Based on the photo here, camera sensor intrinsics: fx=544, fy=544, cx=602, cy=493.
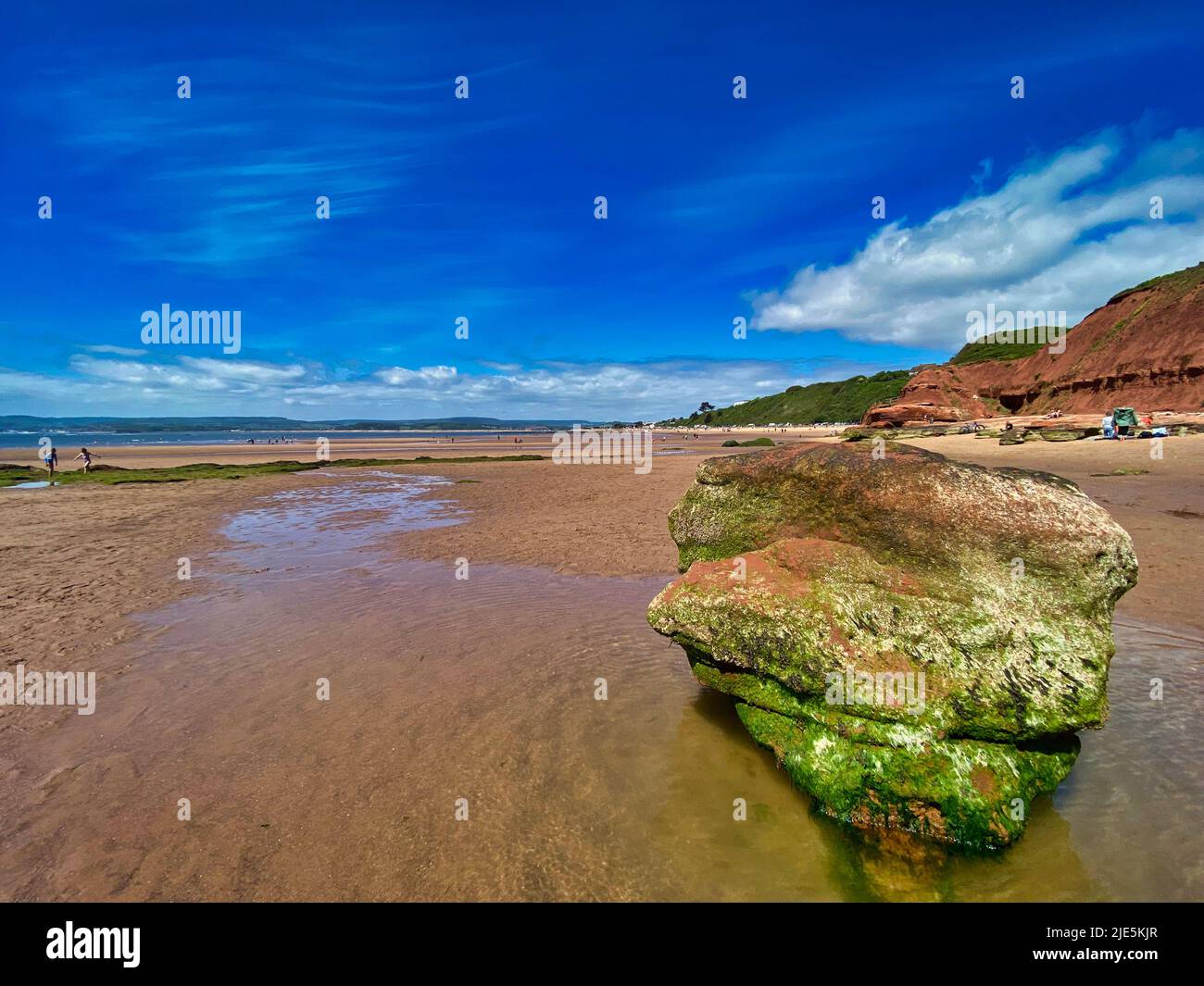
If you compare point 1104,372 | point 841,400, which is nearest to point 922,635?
point 1104,372

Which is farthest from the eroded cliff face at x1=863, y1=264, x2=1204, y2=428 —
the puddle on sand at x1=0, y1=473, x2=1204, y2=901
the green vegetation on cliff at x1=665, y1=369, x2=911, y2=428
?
the green vegetation on cliff at x1=665, y1=369, x2=911, y2=428

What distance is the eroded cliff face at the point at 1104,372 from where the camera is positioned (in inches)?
1916

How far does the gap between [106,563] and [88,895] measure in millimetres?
14330

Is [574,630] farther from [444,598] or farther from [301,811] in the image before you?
[301,811]

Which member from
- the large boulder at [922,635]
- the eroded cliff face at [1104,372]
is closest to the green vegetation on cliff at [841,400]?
the eroded cliff face at [1104,372]

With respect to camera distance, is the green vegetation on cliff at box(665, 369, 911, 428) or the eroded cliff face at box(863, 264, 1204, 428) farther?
the green vegetation on cliff at box(665, 369, 911, 428)

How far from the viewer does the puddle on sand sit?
4609 mm

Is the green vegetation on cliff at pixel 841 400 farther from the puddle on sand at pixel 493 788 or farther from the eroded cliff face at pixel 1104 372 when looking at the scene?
the puddle on sand at pixel 493 788

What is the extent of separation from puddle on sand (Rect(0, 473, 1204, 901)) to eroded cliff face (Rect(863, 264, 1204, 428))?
191 feet

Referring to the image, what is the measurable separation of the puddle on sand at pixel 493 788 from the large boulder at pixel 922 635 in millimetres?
452

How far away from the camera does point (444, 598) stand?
40.0ft

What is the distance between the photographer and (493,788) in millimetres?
5910

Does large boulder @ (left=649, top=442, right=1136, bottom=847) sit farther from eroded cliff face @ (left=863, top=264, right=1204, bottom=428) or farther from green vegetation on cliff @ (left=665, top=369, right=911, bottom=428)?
green vegetation on cliff @ (left=665, top=369, right=911, bottom=428)
